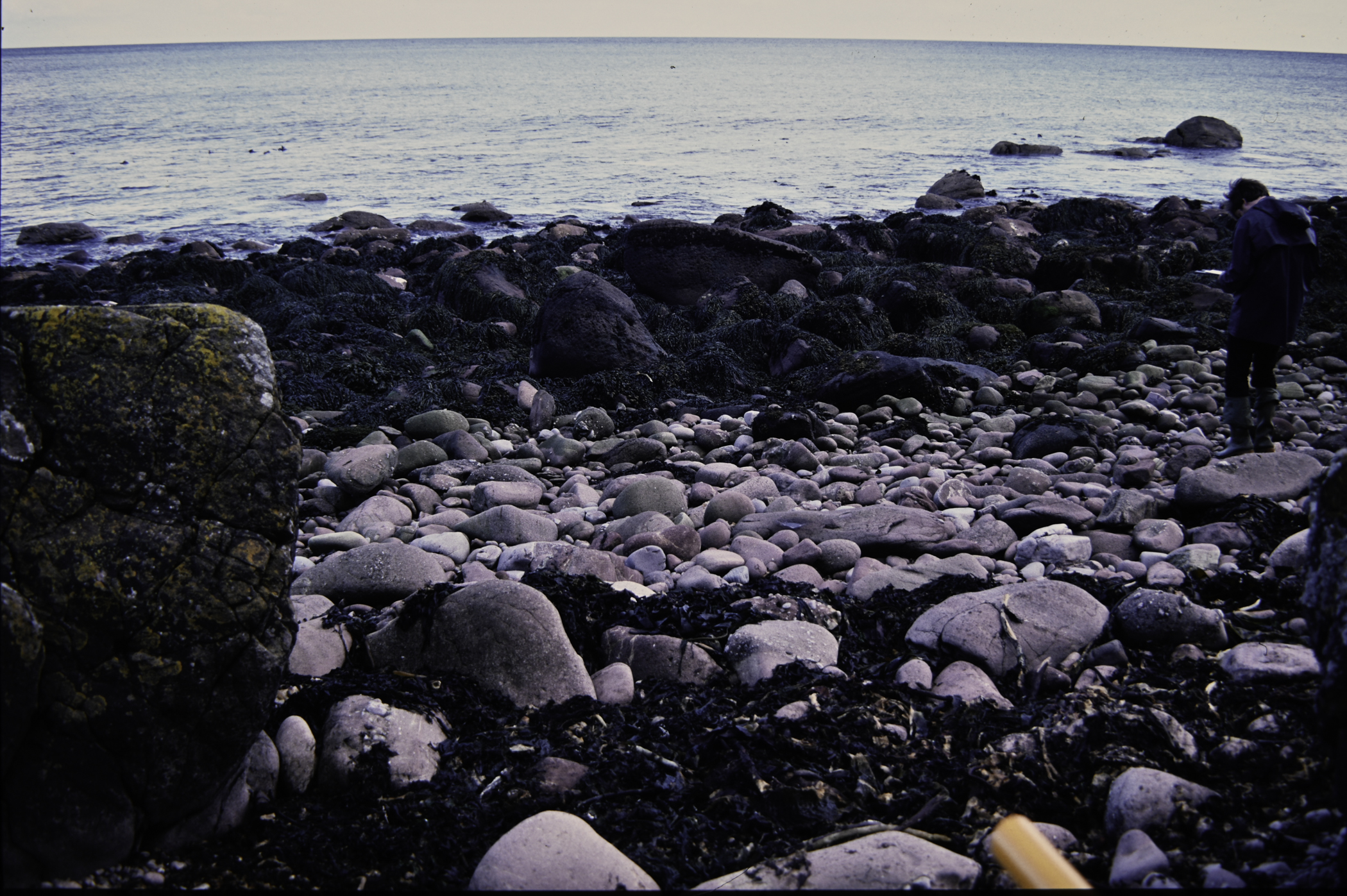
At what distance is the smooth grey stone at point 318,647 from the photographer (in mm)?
3643

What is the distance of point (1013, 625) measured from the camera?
388 centimetres

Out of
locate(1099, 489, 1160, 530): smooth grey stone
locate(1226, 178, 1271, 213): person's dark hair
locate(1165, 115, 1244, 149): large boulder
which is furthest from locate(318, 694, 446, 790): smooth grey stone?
locate(1165, 115, 1244, 149): large boulder

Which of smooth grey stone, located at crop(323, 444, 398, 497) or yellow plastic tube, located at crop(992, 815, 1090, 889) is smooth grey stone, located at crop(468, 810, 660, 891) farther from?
smooth grey stone, located at crop(323, 444, 398, 497)

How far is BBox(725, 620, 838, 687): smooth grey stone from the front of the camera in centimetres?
378

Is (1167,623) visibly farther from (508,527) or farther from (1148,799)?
(508,527)

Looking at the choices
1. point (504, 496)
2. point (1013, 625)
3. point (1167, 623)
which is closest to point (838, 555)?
point (1013, 625)

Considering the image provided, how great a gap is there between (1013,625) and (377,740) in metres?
2.76

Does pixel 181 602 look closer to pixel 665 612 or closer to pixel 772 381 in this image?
pixel 665 612

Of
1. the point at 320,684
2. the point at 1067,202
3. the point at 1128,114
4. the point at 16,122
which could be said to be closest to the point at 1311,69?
the point at 1128,114

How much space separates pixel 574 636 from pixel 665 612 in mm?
475

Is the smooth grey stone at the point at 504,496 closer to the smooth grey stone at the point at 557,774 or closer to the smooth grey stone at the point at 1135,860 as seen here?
the smooth grey stone at the point at 557,774

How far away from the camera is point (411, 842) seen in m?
2.75

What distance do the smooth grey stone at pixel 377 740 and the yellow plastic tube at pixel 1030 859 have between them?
1.96 metres

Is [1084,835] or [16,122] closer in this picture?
[1084,835]
